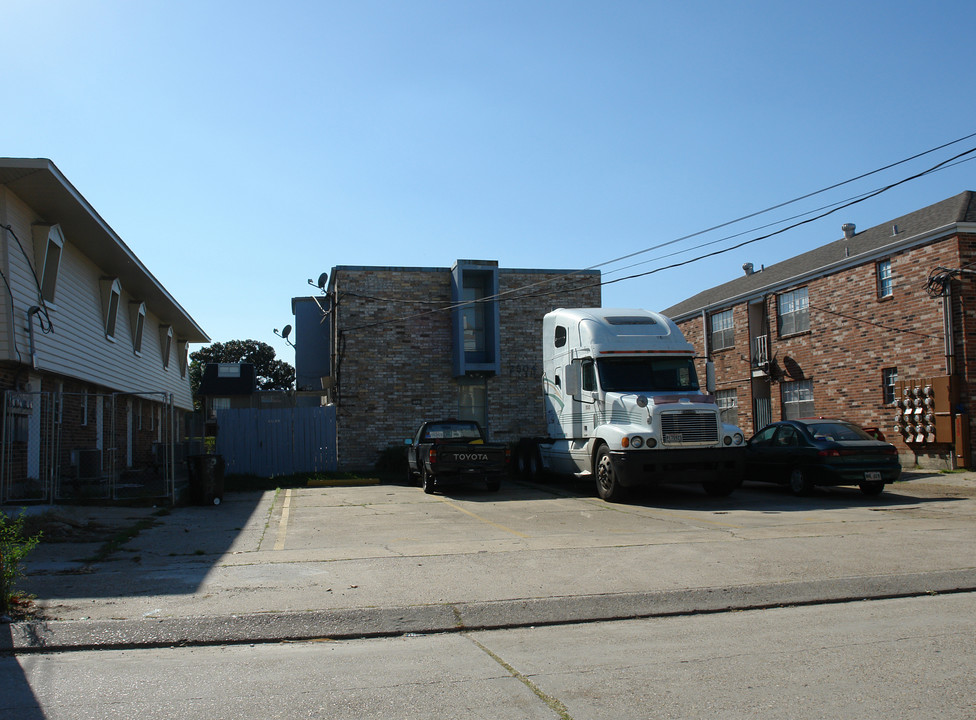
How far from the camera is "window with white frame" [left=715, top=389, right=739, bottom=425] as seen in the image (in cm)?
2905

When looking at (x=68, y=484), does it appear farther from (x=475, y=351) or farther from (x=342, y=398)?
(x=475, y=351)

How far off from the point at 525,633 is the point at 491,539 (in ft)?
14.2

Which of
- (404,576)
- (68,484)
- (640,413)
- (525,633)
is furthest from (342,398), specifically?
(525,633)

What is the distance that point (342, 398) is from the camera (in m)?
23.5

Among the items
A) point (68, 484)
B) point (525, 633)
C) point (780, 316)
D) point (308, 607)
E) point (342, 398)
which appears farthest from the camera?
point (780, 316)

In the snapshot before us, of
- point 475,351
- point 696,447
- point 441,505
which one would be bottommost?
point 441,505

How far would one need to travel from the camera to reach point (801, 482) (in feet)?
50.5

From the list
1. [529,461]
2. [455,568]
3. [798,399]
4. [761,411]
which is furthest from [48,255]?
[761,411]

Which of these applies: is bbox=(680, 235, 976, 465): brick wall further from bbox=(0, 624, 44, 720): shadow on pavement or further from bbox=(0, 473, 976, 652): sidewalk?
bbox=(0, 624, 44, 720): shadow on pavement

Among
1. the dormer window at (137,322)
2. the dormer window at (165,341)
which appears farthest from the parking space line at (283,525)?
the dormer window at (165,341)

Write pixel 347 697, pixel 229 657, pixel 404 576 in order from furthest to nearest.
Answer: pixel 404 576
pixel 229 657
pixel 347 697

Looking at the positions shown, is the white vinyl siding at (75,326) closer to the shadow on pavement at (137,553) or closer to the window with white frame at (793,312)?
the shadow on pavement at (137,553)

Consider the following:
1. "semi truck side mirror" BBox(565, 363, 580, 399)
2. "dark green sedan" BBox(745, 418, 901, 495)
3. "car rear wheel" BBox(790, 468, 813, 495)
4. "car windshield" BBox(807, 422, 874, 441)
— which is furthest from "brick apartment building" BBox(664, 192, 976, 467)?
"semi truck side mirror" BBox(565, 363, 580, 399)

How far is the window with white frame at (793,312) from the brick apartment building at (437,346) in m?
6.54
